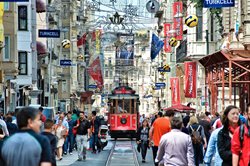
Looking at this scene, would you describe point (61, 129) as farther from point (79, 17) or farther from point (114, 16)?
point (79, 17)

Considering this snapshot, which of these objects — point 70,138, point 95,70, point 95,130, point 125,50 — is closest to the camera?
point 70,138

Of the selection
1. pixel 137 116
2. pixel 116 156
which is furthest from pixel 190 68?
pixel 116 156

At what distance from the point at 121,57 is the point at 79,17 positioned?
1194 centimetres

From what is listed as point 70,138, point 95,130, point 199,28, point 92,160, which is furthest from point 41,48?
point 92,160

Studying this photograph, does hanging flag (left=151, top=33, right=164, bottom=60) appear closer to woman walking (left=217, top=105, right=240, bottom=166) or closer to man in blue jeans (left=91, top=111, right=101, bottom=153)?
man in blue jeans (left=91, top=111, right=101, bottom=153)

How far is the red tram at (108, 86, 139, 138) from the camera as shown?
192 feet

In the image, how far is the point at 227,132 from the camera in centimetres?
1277

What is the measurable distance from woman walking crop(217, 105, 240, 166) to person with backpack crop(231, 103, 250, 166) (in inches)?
36.1

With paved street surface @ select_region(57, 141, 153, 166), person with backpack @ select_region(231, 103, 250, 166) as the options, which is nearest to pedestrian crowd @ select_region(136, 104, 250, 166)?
person with backpack @ select_region(231, 103, 250, 166)

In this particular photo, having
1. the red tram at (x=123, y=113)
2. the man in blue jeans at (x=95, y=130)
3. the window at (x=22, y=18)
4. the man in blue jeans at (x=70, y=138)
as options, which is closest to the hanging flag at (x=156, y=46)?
the red tram at (x=123, y=113)

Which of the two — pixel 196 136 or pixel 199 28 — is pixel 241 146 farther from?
pixel 199 28

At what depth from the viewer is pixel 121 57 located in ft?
408

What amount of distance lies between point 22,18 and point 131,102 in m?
8.94

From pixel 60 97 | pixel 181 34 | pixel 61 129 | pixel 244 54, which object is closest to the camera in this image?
pixel 61 129
